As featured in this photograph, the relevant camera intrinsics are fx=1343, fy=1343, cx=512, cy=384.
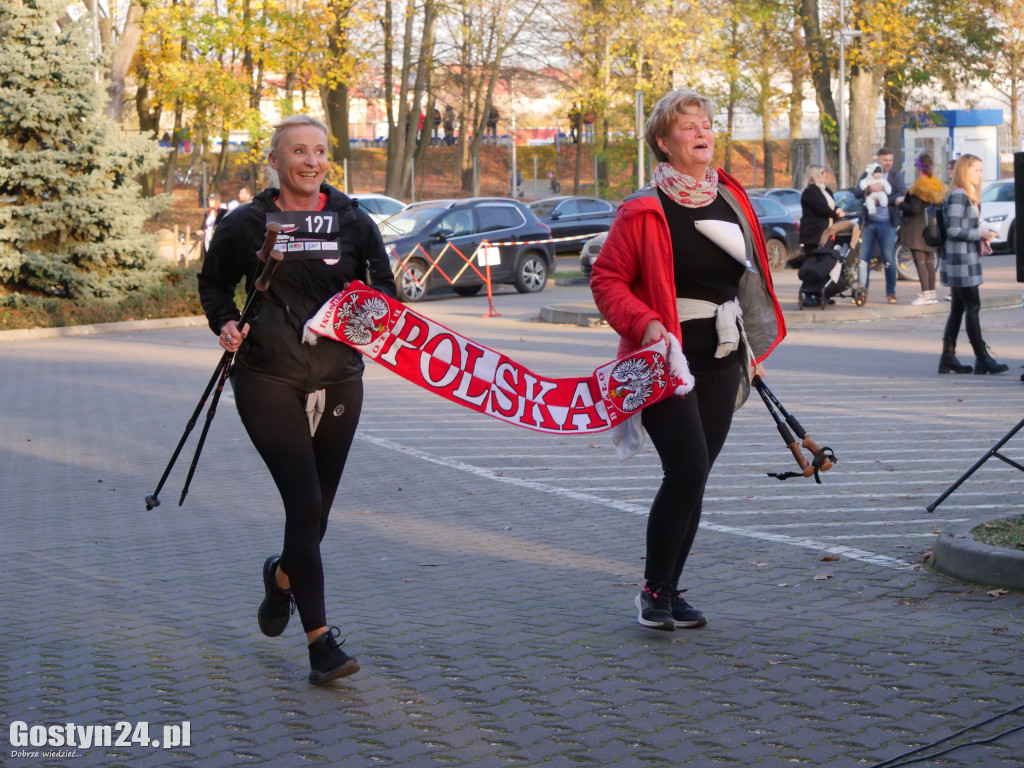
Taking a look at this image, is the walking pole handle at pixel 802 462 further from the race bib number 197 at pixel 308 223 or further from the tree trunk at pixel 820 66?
the tree trunk at pixel 820 66

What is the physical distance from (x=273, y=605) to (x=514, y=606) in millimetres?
1188

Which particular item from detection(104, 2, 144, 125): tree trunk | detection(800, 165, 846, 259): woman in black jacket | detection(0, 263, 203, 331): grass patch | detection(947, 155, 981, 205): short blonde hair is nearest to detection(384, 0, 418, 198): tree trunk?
detection(104, 2, 144, 125): tree trunk

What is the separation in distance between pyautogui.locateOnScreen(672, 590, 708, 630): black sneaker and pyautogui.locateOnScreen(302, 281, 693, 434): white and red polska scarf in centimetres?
78

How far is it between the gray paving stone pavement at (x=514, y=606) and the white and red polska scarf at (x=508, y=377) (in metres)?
0.89

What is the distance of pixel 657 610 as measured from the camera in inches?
209

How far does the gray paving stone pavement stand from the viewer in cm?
434

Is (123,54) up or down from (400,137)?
up

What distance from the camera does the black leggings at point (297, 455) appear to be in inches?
189

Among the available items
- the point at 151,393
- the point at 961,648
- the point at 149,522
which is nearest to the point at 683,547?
the point at 961,648

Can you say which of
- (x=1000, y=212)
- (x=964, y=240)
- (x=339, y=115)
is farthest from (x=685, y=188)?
(x=339, y=115)

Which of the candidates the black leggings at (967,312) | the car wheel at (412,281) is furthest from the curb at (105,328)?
the black leggings at (967,312)

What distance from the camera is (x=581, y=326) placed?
2009 centimetres

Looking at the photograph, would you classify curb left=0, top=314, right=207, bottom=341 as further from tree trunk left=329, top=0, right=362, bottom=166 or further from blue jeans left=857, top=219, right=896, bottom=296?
tree trunk left=329, top=0, right=362, bottom=166

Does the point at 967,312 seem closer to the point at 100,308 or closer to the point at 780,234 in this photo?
A: the point at 780,234
